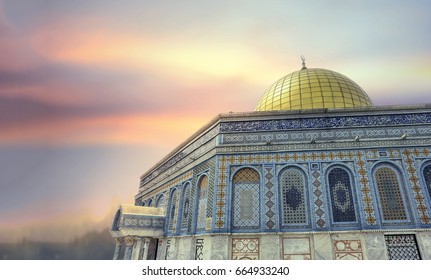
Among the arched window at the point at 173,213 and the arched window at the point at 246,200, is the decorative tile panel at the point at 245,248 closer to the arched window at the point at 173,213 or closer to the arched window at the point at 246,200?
the arched window at the point at 246,200

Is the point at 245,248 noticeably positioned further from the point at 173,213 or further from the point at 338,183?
the point at 173,213

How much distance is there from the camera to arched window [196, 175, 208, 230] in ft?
27.8

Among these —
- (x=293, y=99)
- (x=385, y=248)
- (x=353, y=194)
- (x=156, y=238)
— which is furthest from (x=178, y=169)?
(x=385, y=248)

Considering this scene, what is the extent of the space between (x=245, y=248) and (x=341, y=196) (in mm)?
3377

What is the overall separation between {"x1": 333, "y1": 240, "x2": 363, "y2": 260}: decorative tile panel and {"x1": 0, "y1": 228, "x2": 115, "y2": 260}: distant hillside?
30.9ft

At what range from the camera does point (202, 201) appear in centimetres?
897

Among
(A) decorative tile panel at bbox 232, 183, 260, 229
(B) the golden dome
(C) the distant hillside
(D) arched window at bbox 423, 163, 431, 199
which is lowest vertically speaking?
(C) the distant hillside

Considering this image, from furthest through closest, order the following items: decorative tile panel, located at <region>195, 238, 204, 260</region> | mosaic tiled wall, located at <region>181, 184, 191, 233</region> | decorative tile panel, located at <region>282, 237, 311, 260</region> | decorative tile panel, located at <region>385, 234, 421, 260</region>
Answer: mosaic tiled wall, located at <region>181, 184, 191, 233</region>, decorative tile panel, located at <region>195, 238, 204, 260</region>, decorative tile panel, located at <region>282, 237, 311, 260</region>, decorative tile panel, located at <region>385, 234, 421, 260</region>

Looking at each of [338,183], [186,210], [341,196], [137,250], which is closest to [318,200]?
[341,196]

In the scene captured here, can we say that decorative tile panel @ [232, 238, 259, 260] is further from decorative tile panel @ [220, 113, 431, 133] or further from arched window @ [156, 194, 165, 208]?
arched window @ [156, 194, 165, 208]

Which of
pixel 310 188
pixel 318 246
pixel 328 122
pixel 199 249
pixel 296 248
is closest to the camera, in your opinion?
pixel 318 246

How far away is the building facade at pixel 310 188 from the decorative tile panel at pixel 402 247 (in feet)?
0.08

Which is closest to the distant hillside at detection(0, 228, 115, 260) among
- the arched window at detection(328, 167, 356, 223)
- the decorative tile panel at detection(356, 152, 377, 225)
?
the arched window at detection(328, 167, 356, 223)

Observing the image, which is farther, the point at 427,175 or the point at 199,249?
the point at 199,249
